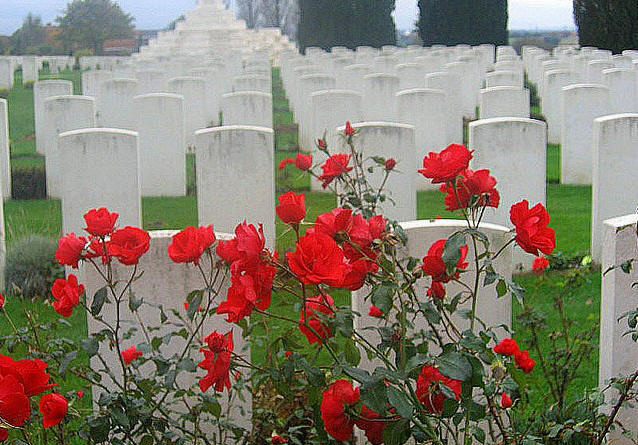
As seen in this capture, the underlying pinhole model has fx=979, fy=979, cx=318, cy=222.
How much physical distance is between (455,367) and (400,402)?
12 centimetres

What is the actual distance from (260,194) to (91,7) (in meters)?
45.2

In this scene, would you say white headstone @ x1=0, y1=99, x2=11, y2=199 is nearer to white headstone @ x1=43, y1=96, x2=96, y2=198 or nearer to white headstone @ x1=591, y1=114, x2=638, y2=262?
white headstone @ x1=43, y1=96, x2=96, y2=198

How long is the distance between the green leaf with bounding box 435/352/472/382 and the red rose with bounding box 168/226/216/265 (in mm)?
643

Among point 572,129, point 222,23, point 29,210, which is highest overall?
point 222,23

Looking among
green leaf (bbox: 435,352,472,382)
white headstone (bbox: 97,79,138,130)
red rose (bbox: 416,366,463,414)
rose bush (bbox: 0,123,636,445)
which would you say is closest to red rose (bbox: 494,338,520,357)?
rose bush (bbox: 0,123,636,445)

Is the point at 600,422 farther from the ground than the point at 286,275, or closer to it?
closer to it

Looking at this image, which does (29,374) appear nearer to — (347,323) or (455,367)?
(347,323)

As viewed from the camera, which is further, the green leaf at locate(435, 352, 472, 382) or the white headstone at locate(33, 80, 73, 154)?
the white headstone at locate(33, 80, 73, 154)

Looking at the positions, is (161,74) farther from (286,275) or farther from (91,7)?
(91,7)

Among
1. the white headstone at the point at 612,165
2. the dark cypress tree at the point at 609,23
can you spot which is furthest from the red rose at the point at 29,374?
the dark cypress tree at the point at 609,23

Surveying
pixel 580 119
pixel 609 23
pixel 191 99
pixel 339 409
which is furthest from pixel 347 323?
pixel 609 23

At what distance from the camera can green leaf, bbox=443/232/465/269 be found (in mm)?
1897

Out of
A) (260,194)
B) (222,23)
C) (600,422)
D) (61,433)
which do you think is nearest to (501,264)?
(600,422)

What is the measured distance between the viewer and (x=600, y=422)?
2.63 meters
